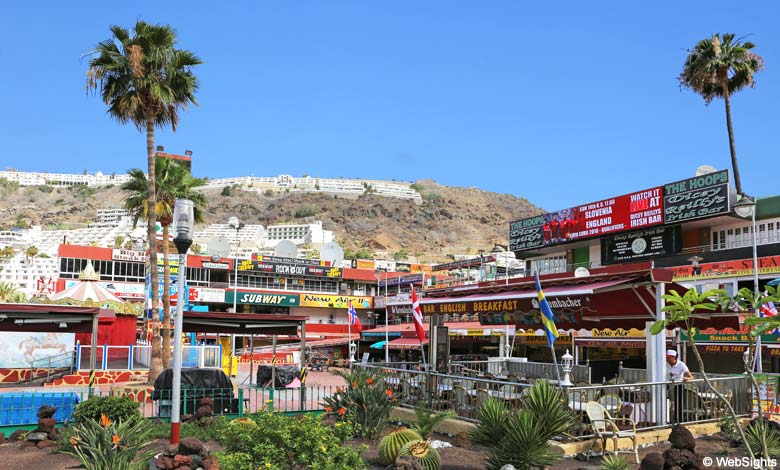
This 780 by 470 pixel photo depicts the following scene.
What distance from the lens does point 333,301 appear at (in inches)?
2596

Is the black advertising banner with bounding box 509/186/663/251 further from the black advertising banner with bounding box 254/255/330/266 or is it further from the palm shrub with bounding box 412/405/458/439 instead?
the palm shrub with bounding box 412/405/458/439

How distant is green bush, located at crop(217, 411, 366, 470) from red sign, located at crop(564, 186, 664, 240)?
36.6 m

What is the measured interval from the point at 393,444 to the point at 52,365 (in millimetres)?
22515

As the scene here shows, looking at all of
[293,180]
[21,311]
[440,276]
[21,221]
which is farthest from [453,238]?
[21,311]

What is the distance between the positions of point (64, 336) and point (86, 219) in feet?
438

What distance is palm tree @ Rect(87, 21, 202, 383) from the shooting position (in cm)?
2484

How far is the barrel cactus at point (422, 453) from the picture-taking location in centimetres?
989

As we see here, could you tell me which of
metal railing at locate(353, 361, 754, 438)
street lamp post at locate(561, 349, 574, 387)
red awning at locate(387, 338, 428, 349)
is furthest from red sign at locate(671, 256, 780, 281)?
metal railing at locate(353, 361, 754, 438)

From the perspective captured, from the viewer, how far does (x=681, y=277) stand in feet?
120

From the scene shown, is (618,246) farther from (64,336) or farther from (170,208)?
(64,336)

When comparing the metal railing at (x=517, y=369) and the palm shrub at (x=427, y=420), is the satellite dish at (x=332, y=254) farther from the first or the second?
the palm shrub at (x=427, y=420)

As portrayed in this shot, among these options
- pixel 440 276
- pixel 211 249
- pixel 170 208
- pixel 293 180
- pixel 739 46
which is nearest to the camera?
pixel 170 208

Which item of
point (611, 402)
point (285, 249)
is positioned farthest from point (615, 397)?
point (285, 249)

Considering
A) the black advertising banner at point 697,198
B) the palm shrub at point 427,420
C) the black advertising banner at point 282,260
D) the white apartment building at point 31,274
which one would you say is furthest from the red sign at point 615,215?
the white apartment building at point 31,274
